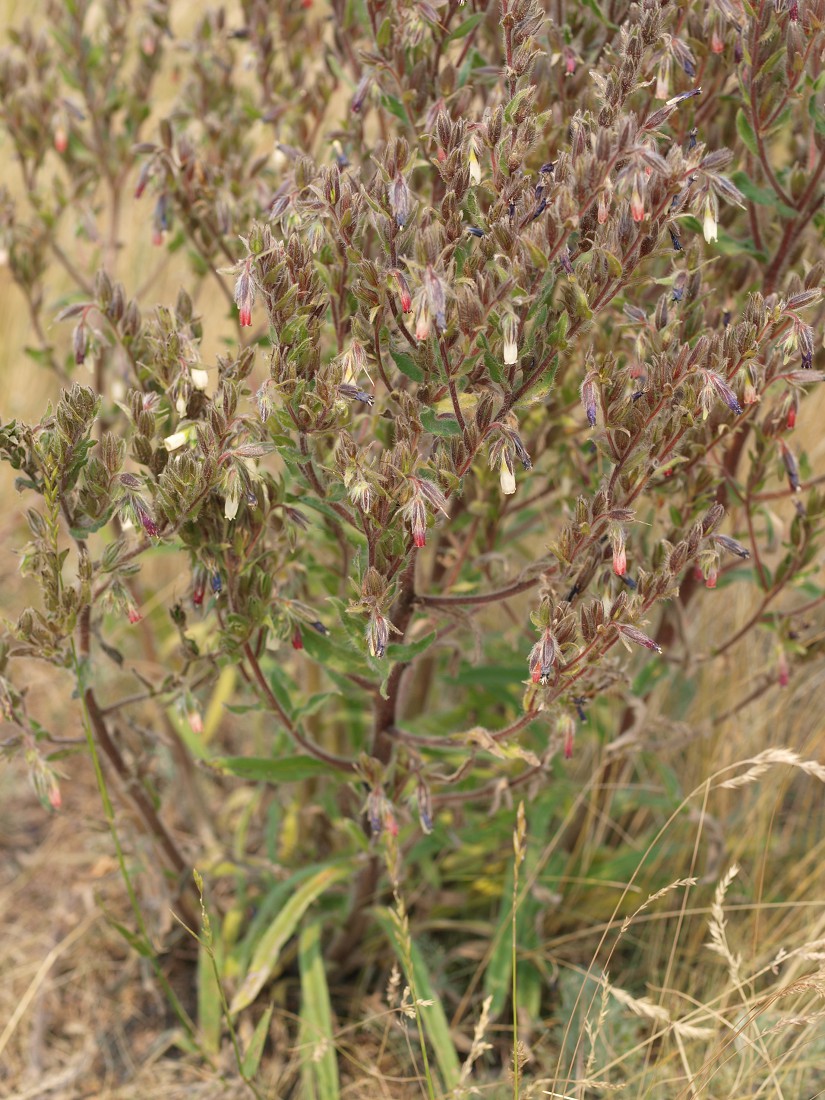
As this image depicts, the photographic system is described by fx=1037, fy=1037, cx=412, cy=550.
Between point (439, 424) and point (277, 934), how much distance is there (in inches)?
64.4

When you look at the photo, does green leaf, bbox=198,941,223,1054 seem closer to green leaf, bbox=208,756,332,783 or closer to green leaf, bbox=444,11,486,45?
green leaf, bbox=208,756,332,783

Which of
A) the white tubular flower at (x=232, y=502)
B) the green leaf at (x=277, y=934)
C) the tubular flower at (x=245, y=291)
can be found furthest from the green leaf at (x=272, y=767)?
the tubular flower at (x=245, y=291)

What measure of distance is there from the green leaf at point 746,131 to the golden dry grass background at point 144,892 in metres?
1.03

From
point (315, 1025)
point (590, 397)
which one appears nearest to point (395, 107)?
point (590, 397)

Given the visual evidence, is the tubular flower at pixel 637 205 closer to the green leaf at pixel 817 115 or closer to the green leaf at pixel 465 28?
the green leaf at pixel 817 115

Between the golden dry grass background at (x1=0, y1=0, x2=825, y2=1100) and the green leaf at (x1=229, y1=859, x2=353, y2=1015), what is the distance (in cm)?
32

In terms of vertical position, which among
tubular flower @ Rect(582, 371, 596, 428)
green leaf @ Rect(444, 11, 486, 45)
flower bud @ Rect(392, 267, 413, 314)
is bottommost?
tubular flower @ Rect(582, 371, 596, 428)

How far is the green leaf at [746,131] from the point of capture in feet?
8.29

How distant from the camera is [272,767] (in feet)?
9.55

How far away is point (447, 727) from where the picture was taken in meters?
3.53

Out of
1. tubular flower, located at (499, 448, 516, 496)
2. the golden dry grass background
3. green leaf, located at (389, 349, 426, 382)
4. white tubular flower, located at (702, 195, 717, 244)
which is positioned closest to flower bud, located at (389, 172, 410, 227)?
green leaf, located at (389, 349, 426, 382)

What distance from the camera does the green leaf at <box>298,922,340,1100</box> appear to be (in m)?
2.92

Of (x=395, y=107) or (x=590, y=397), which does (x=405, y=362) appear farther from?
(x=395, y=107)

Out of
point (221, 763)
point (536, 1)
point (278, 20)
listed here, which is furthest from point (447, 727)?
point (278, 20)
